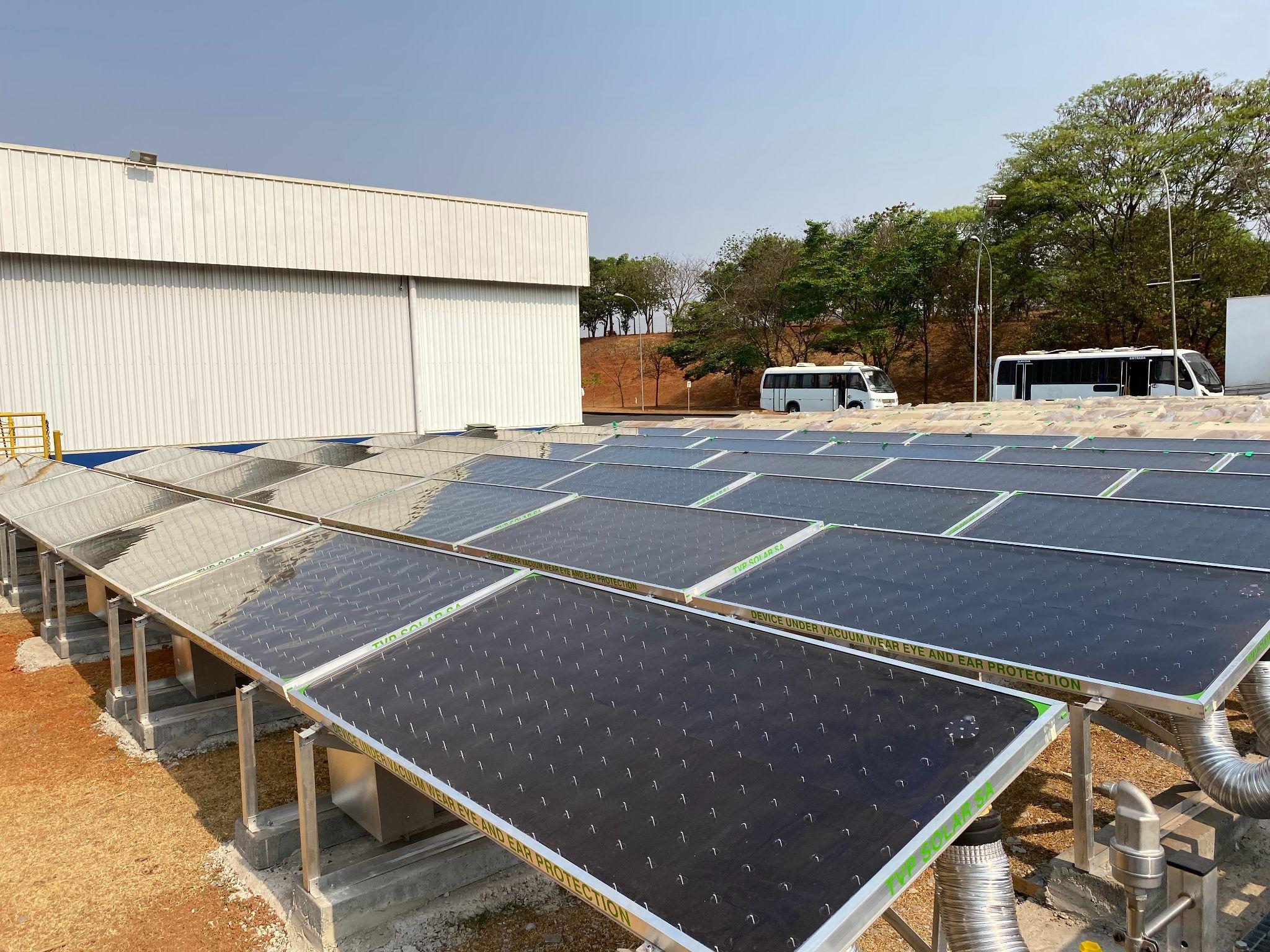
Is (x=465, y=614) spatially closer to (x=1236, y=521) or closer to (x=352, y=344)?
(x=1236, y=521)

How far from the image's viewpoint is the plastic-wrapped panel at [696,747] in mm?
1938

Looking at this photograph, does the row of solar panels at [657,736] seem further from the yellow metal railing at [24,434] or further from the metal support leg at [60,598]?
the yellow metal railing at [24,434]

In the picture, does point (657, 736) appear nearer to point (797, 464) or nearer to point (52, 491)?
point (797, 464)

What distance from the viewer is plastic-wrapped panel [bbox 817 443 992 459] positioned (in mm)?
9891

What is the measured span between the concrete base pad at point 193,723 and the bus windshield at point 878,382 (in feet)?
119

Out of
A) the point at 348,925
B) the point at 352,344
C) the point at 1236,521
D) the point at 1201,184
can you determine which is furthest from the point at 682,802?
the point at 1201,184

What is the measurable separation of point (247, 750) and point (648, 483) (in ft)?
14.5

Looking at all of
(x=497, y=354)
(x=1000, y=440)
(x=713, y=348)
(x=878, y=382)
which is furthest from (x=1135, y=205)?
(x=1000, y=440)

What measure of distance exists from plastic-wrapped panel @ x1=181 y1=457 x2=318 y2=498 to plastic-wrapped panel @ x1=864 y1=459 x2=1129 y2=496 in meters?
6.62

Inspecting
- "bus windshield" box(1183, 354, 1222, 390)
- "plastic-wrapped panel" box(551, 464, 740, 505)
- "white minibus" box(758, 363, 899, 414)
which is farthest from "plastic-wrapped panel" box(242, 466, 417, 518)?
"white minibus" box(758, 363, 899, 414)

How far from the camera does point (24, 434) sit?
20.7 meters

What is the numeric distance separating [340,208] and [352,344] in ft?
12.1

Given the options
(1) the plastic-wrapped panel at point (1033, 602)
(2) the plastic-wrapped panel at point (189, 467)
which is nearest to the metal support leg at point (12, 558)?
(2) the plastic-wrapped panel at point (189, 467)

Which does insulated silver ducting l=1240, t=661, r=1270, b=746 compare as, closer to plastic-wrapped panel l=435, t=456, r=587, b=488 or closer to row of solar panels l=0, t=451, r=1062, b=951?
row of solar panels l=0, t=451, r=1062, b=951
